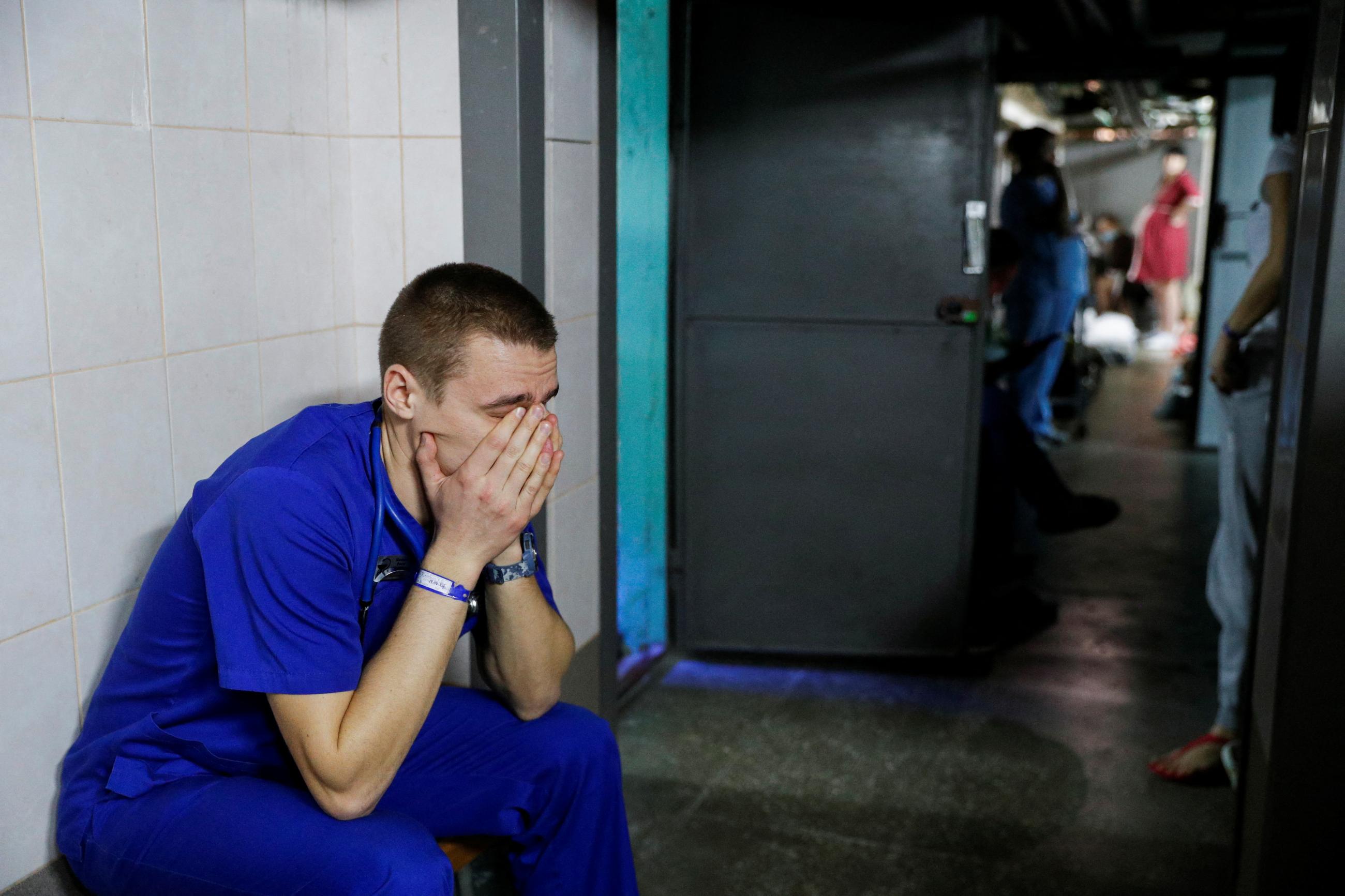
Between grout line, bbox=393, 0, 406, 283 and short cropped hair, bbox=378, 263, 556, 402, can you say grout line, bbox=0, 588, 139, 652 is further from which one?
grout line, bbox=393, 0, 406, 283

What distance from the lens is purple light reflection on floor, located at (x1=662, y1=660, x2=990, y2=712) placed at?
336cm

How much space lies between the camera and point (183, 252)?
183 centimetres

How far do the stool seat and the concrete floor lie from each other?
731 mm

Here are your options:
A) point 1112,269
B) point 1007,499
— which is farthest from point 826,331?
point 1112,269

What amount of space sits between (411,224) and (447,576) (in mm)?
874

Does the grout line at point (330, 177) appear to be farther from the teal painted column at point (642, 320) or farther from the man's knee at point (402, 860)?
the man's knee at point (402, 860)

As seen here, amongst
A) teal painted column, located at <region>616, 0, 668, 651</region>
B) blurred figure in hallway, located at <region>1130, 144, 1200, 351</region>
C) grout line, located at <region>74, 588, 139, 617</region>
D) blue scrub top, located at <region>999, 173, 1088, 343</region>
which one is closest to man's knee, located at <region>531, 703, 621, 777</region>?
grout line, located at <region>74, 588, 139, 617</region>

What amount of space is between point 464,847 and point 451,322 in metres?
0.81

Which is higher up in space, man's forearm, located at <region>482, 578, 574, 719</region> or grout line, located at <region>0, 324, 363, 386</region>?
grout line, located at <region>0, 324, 363, 386</region>

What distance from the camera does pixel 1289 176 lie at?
8.70 ft

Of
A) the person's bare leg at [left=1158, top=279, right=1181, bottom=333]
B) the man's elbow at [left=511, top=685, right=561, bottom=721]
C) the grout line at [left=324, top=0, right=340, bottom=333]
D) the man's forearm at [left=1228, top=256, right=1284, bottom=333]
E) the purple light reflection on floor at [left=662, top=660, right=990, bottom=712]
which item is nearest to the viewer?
the man's elbow at [left=511, top=685, right=561, bottom=721]

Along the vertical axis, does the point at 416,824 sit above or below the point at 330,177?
below

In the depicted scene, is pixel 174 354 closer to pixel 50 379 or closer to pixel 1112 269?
pixel 50 379

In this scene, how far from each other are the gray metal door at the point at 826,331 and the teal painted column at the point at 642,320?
2.6 inches
